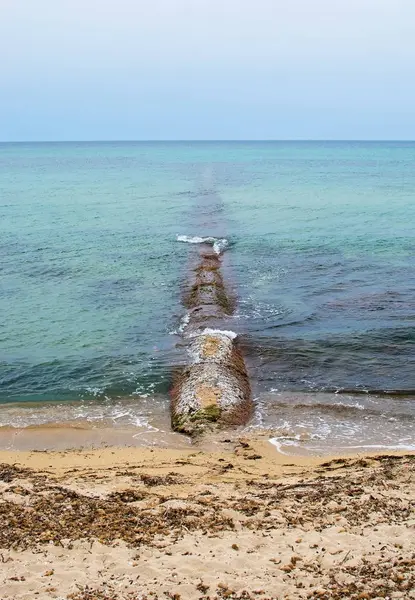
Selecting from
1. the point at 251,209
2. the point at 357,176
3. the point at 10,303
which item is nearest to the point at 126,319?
the point at 10,303

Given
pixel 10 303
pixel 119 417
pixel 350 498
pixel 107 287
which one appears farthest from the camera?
pixel 107 287

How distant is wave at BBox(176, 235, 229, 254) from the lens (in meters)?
33.9

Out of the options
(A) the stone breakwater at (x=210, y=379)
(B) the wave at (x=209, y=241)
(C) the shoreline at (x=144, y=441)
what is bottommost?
(C) the shoreline at (x=144, y=441)

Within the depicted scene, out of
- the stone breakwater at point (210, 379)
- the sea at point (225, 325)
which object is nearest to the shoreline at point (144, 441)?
the sea at point (225, 325)

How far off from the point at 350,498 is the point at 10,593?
5.12 m

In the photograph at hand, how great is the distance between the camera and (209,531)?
844cm

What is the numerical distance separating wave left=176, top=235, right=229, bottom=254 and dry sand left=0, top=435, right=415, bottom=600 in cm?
2305

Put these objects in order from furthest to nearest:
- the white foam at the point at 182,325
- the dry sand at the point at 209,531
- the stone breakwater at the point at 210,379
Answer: the white foam at the point at 182,325 < the stone breakwater at the point at 210,379 < the dry sand at the point at 209,531

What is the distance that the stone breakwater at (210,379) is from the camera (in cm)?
1383

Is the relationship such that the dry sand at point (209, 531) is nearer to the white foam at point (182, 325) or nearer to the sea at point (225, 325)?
the sea at point (225, 325)

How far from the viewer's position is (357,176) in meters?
82.3

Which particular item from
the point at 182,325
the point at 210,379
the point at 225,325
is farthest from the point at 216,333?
the point at 210,379

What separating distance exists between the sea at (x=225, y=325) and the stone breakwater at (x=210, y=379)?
0.37 m

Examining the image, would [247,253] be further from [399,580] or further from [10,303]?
[399,580]
